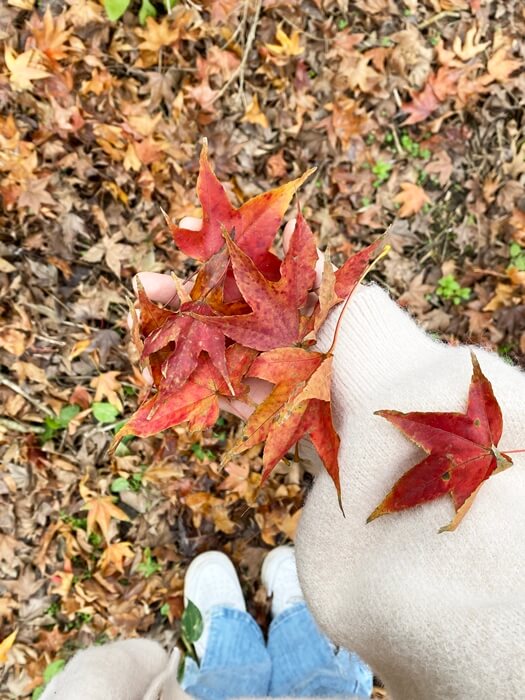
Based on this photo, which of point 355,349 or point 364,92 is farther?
point 364,92

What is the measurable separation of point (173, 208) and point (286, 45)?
2.67 feet

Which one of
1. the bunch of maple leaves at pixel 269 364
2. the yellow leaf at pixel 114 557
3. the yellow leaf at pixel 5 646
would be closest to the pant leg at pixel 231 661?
the yellow leaf at pixel 114 557

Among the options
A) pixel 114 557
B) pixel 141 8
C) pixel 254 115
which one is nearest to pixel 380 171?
pixel 254 115

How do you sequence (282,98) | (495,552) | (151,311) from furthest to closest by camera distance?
(282,98) < (151,311) < (495,552)

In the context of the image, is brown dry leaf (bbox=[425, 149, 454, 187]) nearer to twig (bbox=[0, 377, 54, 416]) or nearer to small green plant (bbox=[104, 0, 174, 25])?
small green plant (bbox=[104, 0, 174, 25])

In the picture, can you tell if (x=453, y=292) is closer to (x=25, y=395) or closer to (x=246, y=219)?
(x=246, y=219)

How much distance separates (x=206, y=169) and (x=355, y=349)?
57cm

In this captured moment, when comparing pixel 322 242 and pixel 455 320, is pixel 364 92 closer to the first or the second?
pixel 322 242

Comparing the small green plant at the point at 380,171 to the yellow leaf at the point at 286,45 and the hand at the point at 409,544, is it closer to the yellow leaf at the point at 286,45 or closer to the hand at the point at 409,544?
the yellow leaf at the point at 286,45

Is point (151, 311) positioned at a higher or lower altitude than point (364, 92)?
lower

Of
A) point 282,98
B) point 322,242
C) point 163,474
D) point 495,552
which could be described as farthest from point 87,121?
point 495,552

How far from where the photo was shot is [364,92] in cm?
238

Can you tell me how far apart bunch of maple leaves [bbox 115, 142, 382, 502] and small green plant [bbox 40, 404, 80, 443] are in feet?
3.46

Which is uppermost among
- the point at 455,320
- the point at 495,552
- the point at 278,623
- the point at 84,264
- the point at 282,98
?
the point at 282,98
